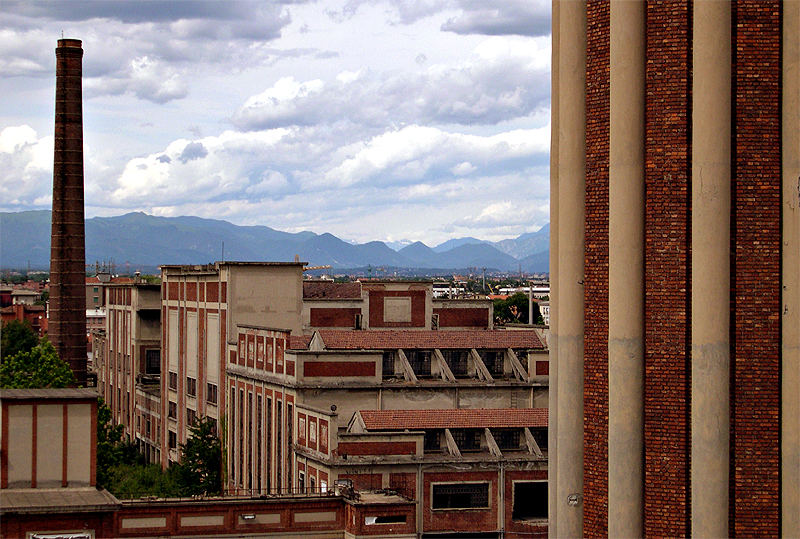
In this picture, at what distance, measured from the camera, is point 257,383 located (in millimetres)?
86250

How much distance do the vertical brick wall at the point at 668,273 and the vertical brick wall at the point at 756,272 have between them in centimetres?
95

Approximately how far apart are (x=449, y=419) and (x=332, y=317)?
28546 millimetres

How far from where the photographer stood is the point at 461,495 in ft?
226

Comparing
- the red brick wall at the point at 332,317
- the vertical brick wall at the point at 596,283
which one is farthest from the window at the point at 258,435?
the vertical brick wall at the point at 596,283

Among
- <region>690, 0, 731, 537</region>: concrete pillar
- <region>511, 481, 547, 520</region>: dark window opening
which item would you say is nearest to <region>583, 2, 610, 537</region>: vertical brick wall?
<region>690, 0, 731, 537</region>: concrete pillar

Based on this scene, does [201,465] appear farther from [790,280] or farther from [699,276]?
[790,280]

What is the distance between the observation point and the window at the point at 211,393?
98.9m

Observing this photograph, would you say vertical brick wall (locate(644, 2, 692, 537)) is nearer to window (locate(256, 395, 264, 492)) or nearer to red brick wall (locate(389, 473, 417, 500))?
red brick wall (locate(389, 473, 417, 500))

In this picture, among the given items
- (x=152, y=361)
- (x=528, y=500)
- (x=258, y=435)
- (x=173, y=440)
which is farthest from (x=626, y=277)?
(x=152, y=361)

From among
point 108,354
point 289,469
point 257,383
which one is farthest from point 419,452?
point 108,354

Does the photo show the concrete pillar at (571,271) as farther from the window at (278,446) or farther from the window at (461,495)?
the window at (278,446)

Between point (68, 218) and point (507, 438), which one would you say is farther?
point (68, 218)

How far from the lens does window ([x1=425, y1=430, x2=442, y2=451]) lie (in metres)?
71.3

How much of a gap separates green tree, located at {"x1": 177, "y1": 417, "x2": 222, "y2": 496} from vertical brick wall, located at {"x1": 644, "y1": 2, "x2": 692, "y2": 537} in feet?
215
